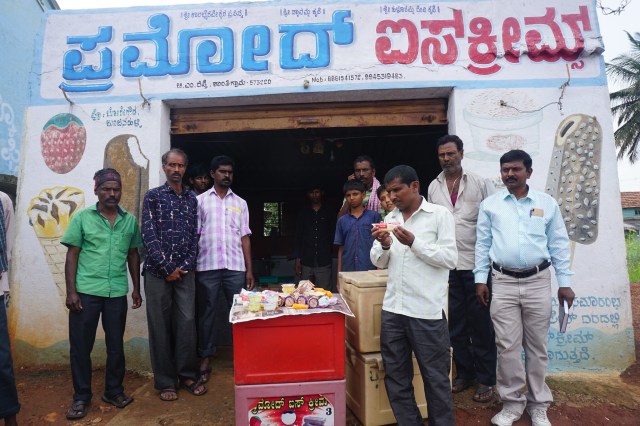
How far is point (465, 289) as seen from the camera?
3439mm

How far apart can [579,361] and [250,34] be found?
4956 mm

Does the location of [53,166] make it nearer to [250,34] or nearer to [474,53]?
[250,34]

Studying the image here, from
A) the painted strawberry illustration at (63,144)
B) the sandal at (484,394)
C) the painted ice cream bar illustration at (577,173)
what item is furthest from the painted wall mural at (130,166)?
the painted ice cream bar illustration at (577,173)

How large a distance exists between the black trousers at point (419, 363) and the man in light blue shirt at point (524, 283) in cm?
71

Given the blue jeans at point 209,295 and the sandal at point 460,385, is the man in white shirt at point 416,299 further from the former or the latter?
the blue jeans at point 209,295

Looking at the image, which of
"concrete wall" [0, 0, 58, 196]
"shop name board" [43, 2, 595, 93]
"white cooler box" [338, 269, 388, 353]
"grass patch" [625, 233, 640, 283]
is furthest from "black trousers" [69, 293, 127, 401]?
"grass patch" [625, 233, 640, 283]

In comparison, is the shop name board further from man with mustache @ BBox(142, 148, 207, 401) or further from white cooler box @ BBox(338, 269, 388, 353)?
white cooler box @ BBox(338, 269, 388, 353)

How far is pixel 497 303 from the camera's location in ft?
9.70

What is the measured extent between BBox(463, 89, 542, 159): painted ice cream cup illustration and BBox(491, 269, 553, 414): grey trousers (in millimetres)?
1669

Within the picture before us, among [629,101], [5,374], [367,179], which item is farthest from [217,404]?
[629,101]

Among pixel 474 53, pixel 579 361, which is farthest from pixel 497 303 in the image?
pixel 474 53

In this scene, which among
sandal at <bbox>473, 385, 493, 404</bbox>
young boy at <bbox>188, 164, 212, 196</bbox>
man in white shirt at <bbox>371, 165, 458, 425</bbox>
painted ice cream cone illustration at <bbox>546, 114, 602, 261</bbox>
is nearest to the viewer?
man in white shirt at <bbox>371, 165, 458, 425</bbox>

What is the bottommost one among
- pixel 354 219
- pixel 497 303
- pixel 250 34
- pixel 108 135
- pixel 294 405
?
pixel 294 405

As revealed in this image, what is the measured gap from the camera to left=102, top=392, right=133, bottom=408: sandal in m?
3.31
